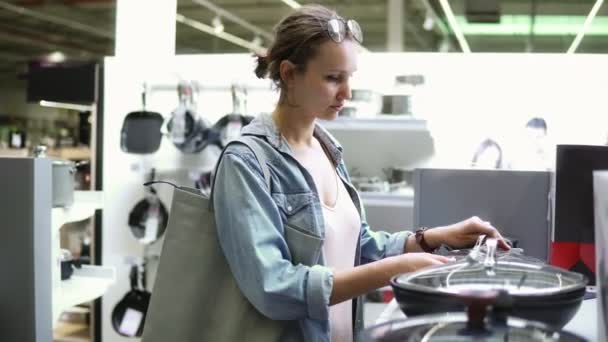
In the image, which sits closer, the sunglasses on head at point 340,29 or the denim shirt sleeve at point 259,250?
the denim shirt sleeve at point 259,250

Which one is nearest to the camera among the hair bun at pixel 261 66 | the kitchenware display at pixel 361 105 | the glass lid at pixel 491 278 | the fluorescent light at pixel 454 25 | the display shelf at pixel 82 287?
the glass lid at pixel 491 278

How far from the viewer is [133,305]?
3811mm

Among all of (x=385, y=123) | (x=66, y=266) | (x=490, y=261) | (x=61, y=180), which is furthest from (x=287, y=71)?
(x=385, y=123)

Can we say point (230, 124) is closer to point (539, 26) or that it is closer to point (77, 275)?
point (77, 275)

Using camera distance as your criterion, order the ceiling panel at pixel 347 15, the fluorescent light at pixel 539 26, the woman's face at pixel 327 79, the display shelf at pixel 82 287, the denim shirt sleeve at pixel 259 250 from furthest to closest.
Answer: the fluorescent light at pixel 539 26
the ceiling panel at pixel 347 15
the display shelf at pixel 82 287
the woman's face at pixel 327 79
the denim shirt sleeve at pixel 259 250

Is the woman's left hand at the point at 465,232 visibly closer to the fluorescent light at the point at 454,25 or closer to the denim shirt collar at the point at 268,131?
the denim shirt collar at the point at 268,131

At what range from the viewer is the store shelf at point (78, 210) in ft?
7.09

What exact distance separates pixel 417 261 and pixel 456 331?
30 cm

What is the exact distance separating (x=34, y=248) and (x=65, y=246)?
2.64 meters

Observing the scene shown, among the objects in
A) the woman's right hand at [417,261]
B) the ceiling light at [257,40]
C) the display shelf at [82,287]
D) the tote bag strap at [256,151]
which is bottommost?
the display shelf at [82,287]

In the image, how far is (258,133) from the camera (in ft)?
4.08

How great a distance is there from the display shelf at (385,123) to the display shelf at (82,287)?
1220 mm

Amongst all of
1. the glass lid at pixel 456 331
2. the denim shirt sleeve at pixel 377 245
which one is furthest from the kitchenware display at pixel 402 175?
the glass lid at pixel 456 331

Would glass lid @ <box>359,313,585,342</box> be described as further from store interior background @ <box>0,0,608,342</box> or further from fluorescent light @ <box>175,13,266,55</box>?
fluorescent light @ <box>175,13,266,55</box>
